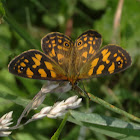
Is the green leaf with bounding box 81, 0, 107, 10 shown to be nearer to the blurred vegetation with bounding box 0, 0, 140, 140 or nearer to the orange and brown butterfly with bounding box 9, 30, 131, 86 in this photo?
the blurred vegetation with bounding box 0, 0, 140, 140

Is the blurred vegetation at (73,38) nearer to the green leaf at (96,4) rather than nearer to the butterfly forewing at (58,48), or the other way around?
the green leaf at (96,4)

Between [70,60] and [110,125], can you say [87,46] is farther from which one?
[110,125]

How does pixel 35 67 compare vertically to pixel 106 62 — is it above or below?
above

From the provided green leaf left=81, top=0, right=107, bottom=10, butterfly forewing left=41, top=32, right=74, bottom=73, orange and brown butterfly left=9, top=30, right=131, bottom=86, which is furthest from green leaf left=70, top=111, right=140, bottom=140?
green leaf left=81, top=0, right=107, bottom=10

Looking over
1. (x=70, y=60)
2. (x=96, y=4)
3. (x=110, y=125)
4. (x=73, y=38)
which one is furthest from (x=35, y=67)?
(x=96, y=4)

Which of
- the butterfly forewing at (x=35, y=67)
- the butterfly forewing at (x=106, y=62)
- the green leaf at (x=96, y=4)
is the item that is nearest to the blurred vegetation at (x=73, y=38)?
the green leaf at (x=96, y=4)

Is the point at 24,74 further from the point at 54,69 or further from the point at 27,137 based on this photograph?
the point at 27,137

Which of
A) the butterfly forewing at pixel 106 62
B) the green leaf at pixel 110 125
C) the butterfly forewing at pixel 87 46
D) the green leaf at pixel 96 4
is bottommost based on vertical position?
the green leaf at pixel 110 125

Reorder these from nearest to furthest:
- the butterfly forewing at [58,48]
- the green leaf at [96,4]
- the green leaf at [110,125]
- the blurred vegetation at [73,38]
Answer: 1. the green leaf at [110,125]
2. the butterfly forewing at [58,48]
3. the blurred vegetation at [73,38]
4. the green leaf at [96,4]

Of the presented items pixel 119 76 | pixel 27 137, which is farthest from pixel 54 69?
pixel 119 76
